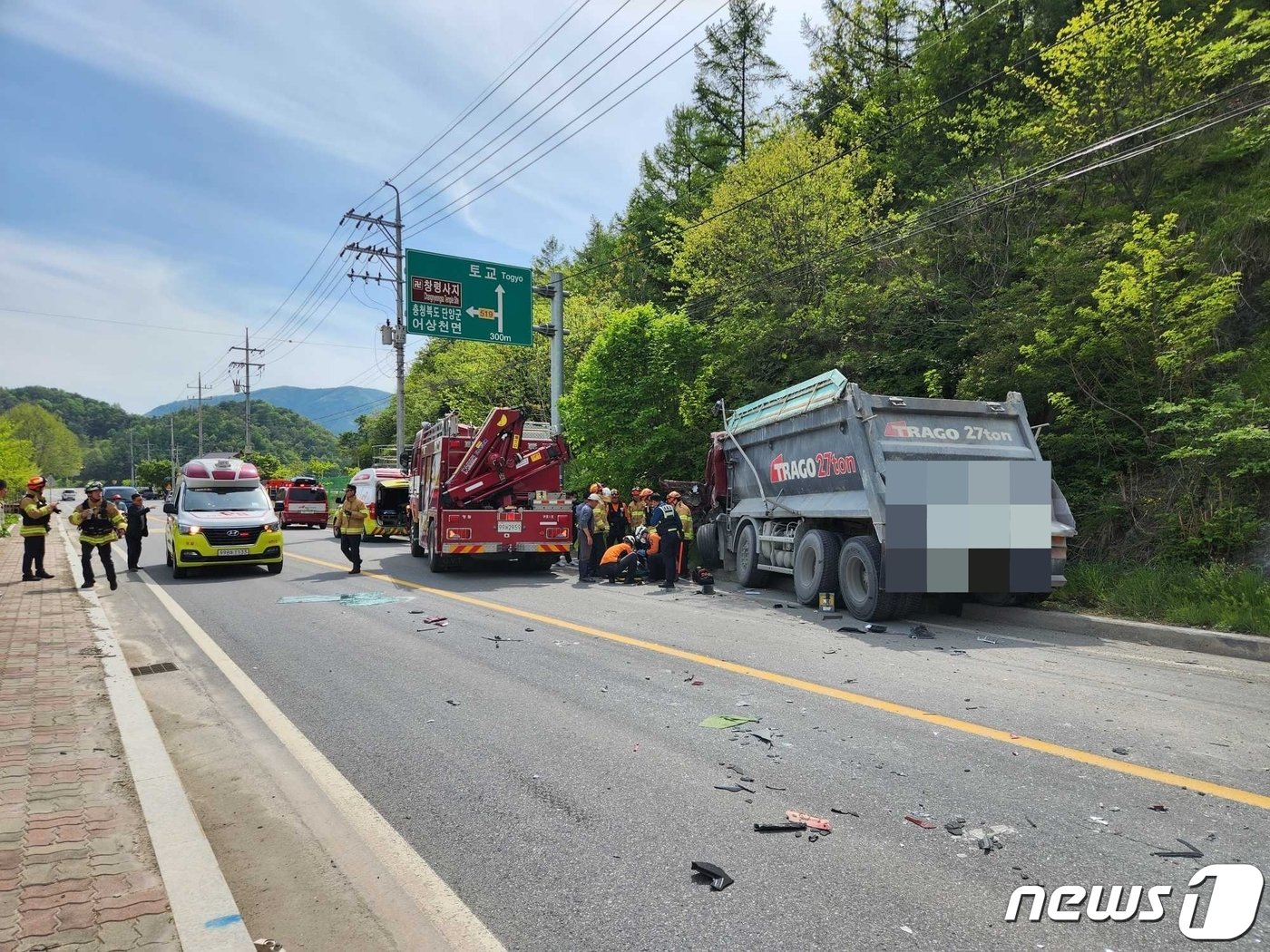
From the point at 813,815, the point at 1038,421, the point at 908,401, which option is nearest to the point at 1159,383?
the point at 1038,421

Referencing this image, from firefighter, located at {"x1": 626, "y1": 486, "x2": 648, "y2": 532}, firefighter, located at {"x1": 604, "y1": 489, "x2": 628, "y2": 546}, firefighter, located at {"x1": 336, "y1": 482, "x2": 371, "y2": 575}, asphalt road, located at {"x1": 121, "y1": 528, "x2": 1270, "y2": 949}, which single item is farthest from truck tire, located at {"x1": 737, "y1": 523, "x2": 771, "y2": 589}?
firefighter, located at {"x1": 336, "y1": 482, "x2": 371, "y2": 575}

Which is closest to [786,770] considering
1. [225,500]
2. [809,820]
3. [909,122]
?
[809,820]

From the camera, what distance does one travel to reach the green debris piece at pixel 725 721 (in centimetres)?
503

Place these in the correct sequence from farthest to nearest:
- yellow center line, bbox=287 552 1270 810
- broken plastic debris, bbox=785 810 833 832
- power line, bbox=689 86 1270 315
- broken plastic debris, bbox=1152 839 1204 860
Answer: power line, bbox=689 86 1270 315 → yellow center line, bbox=287 552 1270 810 → broken plastic debris, bbox=785 810 833 832 → broken plastic debris, bbox=1152 839 1204 860

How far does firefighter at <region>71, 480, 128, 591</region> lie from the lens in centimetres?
1280

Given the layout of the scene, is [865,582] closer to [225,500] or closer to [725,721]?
[725,721]

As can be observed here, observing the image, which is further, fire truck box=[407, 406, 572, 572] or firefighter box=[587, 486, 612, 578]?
fire truck box=[407, 406, 572, 572]

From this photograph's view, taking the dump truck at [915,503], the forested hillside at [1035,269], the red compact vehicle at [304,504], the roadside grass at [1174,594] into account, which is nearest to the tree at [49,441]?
the red compact vehicle at [304,504]

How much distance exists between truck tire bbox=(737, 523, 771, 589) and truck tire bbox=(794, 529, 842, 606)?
1.64 metres

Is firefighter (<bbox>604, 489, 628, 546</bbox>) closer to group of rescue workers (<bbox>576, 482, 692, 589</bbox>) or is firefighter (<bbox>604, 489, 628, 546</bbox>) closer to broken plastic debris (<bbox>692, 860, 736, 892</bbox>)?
group of rescue workers (<bbox>576, 482, 692, 589</bbox>)

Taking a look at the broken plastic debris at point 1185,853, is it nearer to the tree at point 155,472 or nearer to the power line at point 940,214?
the power line at point 940,214

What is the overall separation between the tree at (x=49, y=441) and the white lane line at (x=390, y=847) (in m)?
144

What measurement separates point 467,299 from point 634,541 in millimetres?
9002

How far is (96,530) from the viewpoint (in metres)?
13.0
